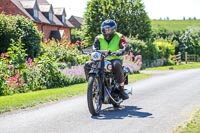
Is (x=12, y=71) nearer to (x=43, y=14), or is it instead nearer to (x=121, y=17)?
(x=43, y=14)

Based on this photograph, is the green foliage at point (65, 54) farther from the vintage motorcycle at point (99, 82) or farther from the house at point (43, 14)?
the house at point (43, 14)

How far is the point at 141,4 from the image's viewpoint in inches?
2623

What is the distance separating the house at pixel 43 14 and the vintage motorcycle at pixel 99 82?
141ft

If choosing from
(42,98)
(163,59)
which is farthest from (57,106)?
(163,59)

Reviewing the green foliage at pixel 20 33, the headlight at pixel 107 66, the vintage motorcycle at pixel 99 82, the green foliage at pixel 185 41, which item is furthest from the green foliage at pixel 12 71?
the green foliage at pixel 185 41

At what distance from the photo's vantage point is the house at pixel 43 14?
5341 cm

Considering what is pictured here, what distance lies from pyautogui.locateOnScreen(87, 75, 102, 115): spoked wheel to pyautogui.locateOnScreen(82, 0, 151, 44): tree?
56.2 metres

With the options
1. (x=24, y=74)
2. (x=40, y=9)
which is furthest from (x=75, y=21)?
(x=24, y=74)

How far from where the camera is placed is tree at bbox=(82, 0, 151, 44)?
65.7 metres

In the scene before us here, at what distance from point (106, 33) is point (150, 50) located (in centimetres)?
3992

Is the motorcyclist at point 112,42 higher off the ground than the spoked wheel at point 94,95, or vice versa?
the motorcyclist at point 112,42

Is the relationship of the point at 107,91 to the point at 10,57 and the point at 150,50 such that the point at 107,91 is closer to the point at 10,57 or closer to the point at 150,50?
the point at 10,57

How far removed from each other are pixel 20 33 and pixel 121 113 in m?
23.3

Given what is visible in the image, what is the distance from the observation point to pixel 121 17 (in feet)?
218
